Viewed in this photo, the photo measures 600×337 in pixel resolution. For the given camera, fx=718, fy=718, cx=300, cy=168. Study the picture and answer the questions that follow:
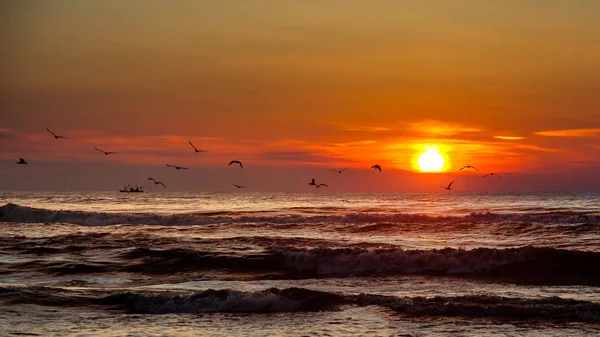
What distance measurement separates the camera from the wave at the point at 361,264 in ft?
85.6

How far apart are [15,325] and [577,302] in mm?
13596

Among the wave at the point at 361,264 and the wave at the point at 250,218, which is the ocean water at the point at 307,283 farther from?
the wave at the point at 250,218

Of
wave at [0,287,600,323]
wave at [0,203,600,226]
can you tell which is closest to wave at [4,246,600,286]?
wave at [0,287,600,323]

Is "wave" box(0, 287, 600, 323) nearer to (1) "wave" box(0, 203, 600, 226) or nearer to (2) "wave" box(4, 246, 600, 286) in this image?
(2) "wave" box(4, 246, 600, 286)

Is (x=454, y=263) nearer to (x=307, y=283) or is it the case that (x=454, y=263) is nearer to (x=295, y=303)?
(x=307, y=283)

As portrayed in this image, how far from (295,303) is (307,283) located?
4.90 m

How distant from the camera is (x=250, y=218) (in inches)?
2288

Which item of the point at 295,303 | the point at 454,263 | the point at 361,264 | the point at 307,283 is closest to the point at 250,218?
the point at 361,264

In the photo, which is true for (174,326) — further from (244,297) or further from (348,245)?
(348,245)

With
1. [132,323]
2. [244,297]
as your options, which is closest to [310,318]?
[244,297]

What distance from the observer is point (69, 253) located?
3102 centimetres

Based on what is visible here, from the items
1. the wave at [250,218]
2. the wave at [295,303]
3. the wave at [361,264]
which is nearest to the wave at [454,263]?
the wave at [361,264]

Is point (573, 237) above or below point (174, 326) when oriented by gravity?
above

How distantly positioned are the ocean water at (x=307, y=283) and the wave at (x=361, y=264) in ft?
0.23
